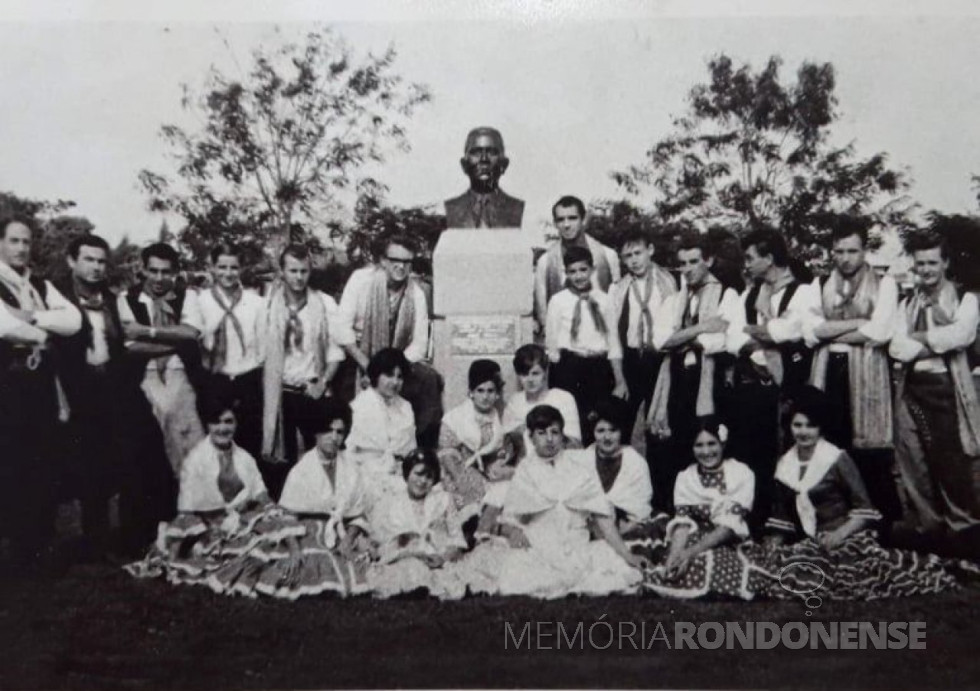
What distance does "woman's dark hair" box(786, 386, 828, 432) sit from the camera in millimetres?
5555

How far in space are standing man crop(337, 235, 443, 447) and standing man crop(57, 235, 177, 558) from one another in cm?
108

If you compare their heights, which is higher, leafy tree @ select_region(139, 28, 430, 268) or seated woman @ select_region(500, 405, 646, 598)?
leafy tree @ select_region(139, 28, 430, 268)

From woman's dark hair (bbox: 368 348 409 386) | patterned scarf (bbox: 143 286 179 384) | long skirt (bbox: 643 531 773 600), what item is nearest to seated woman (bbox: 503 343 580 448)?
woman's dark hair (bbox: 368 348 409 386)

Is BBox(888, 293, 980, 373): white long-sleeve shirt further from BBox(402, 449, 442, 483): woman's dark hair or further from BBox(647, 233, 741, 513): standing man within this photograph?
BBox(402, 449, 442, 483): woman's dark hair

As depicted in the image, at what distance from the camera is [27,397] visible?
563 centimetres

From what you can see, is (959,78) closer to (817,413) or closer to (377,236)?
(817,413)

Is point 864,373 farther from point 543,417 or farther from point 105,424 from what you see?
point 105,424

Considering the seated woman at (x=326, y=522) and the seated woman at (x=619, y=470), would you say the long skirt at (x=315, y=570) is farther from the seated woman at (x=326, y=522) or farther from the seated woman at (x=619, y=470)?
the seated woman at (x=619, y=470)

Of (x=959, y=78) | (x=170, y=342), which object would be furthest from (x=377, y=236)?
(x=959, y=78)

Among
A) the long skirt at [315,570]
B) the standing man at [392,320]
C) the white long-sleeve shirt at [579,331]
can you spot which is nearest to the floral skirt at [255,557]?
the long skirt at [315,570]

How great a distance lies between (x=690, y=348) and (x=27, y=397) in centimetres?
343

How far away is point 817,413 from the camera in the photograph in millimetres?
5562

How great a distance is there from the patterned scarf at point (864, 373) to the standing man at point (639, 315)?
0.84m

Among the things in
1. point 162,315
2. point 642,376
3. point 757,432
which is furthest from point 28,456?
point 757,432
